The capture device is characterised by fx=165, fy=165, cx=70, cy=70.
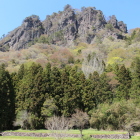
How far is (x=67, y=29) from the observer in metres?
96.1

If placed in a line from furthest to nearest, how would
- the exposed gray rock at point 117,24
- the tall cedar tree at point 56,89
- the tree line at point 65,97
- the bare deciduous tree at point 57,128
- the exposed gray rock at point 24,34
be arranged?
the exposed gray rock at point 117,24 < the exposed gray rock at point 24,34 < the tall cedar tree at point 56,89 < the tree line at point 65,97 < the bare deciduous tree at point 57,128

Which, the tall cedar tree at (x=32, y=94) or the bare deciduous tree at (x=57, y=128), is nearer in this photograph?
the bare deciduous tree at (x=57, y=128)

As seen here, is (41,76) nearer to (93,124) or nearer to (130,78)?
(93,124)

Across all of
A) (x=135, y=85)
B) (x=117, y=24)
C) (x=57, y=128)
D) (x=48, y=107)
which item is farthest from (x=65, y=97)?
(x=117, y=24)

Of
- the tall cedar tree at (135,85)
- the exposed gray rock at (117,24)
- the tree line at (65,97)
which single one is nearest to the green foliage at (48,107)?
the tree line at (65,97)

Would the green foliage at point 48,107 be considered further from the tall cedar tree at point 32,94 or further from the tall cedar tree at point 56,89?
the tall cedar tree at point 56,89

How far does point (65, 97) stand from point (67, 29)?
75.4m

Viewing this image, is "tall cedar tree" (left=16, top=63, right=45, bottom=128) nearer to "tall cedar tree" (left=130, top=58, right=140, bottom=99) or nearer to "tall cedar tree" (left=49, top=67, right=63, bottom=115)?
"tall cedar tree" (left=49, top=67, right=63, bottom=115)

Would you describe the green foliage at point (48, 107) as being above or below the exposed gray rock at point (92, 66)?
below

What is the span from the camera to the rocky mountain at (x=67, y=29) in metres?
91.3

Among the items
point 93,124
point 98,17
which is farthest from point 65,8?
point 93,124

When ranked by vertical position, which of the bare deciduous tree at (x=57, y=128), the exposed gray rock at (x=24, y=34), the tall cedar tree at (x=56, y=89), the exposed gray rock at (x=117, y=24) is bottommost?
the bare deciduous tree at (x=57, y=128)

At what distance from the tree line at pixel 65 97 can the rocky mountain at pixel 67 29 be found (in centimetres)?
6141

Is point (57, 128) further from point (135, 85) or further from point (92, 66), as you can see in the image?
point (92, 66)
